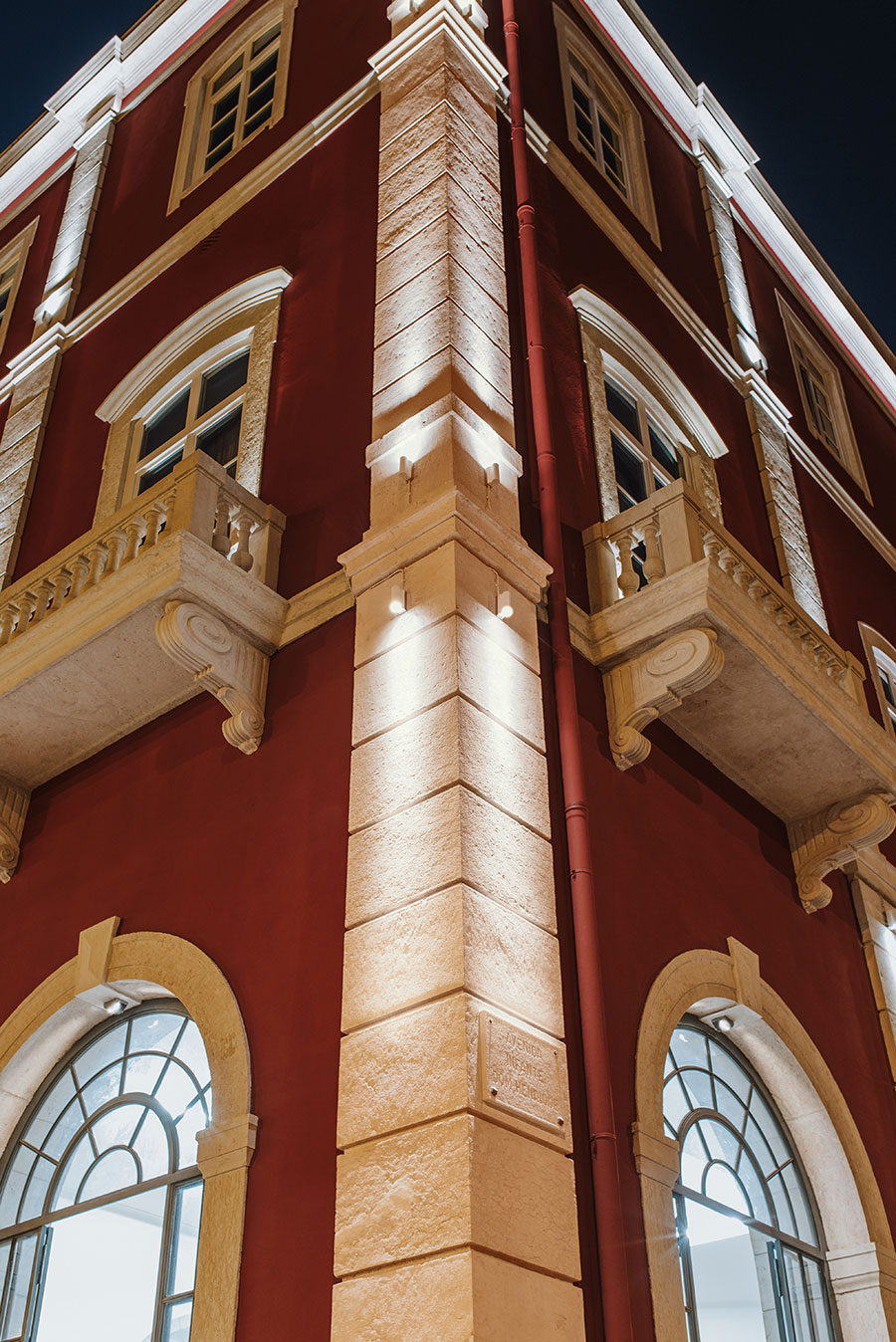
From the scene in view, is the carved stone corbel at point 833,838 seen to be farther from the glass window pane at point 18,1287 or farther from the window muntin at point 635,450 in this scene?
the glass window pane at point 18,1287

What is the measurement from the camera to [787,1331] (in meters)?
6.82

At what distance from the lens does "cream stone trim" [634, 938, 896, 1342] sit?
22.0ft

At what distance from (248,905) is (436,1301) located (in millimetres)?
2325

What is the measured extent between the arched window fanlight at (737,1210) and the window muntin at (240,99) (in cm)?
833

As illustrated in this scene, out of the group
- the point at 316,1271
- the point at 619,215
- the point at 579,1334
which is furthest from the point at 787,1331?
the point at 619,215

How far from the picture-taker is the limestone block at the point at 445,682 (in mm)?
6141

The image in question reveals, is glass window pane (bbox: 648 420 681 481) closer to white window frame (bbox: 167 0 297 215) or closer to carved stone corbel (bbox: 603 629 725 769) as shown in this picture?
carved stone corbel (bbox: 603 629 725 769)

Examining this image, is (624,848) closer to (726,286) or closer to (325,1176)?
(325,1176)

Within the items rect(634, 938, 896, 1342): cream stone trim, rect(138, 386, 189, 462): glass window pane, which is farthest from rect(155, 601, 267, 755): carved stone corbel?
rect(138, 386, 189, 462): glass window pane

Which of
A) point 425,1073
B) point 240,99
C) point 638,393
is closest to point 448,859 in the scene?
point 425,1073

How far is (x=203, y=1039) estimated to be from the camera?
6254mm

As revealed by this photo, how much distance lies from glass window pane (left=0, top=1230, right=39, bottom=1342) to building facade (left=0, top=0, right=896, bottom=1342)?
23 millimetres

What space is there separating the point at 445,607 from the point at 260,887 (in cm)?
162

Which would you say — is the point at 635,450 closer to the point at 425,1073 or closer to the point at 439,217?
the point at 439,217
